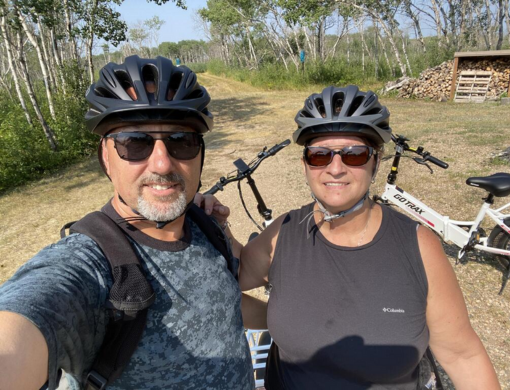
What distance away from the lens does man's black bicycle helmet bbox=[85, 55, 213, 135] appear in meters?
1.32

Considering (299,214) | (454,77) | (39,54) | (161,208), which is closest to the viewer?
(161,208)

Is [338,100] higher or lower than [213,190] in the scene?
higher

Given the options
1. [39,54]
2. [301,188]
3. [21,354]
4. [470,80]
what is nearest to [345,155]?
[21,354]

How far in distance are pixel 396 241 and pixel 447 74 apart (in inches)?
688

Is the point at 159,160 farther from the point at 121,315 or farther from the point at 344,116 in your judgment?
the point at 344,116

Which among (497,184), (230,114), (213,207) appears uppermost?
(213,207)

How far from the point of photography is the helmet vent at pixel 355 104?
1744mm

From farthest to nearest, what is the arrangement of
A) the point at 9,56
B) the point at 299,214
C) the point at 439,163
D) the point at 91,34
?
1. the point at 91,34
2. the point at 9,56
3. the point at 439,163
4. the point at 299,214

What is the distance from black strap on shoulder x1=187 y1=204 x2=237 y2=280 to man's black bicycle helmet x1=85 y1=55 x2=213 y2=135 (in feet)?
1.33

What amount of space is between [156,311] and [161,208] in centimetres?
38

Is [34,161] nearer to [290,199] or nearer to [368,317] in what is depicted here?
[290,199]

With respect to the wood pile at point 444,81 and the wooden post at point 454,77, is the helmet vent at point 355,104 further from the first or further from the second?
the wood pile at point 444,81

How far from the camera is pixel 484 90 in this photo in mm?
14242

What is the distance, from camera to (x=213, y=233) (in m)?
1.50
